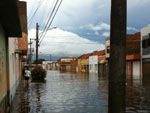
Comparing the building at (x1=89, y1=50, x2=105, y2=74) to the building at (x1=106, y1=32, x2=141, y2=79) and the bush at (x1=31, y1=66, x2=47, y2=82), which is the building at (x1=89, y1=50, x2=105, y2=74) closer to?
the building at (x1=106, y1=32, x2=141, y2=79)

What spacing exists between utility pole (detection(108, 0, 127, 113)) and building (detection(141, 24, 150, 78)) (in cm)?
3273

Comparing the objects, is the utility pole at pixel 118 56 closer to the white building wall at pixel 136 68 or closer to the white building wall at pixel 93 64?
the white building wall at pixel 136 68

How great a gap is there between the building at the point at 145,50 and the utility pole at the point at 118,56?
32.7m

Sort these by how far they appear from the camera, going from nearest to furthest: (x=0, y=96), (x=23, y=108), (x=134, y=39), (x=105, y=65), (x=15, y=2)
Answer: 1. (x=15, y=2)
2. (x=0, y=96)
3. (x=23, y=108)
4. (x=134, y=39)
5. (x=105, y=65)

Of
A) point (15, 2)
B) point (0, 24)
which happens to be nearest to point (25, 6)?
point (0, 24)

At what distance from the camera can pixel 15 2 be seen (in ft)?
16.9

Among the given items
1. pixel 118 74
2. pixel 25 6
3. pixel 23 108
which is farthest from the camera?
pixel 25 6

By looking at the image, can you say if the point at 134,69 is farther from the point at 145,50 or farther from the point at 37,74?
the point at 37,74

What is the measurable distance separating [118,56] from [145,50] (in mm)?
34012

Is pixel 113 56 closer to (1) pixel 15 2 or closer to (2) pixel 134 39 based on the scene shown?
Answer: (1) pixel 15 2

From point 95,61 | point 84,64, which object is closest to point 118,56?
point 95,61

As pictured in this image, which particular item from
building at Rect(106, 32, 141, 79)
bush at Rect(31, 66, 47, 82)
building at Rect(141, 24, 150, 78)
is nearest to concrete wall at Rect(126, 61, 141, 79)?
building at Rect(106, 32, 141, 79)

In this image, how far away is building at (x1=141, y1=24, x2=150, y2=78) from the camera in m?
35.0

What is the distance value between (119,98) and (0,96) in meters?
4.71
